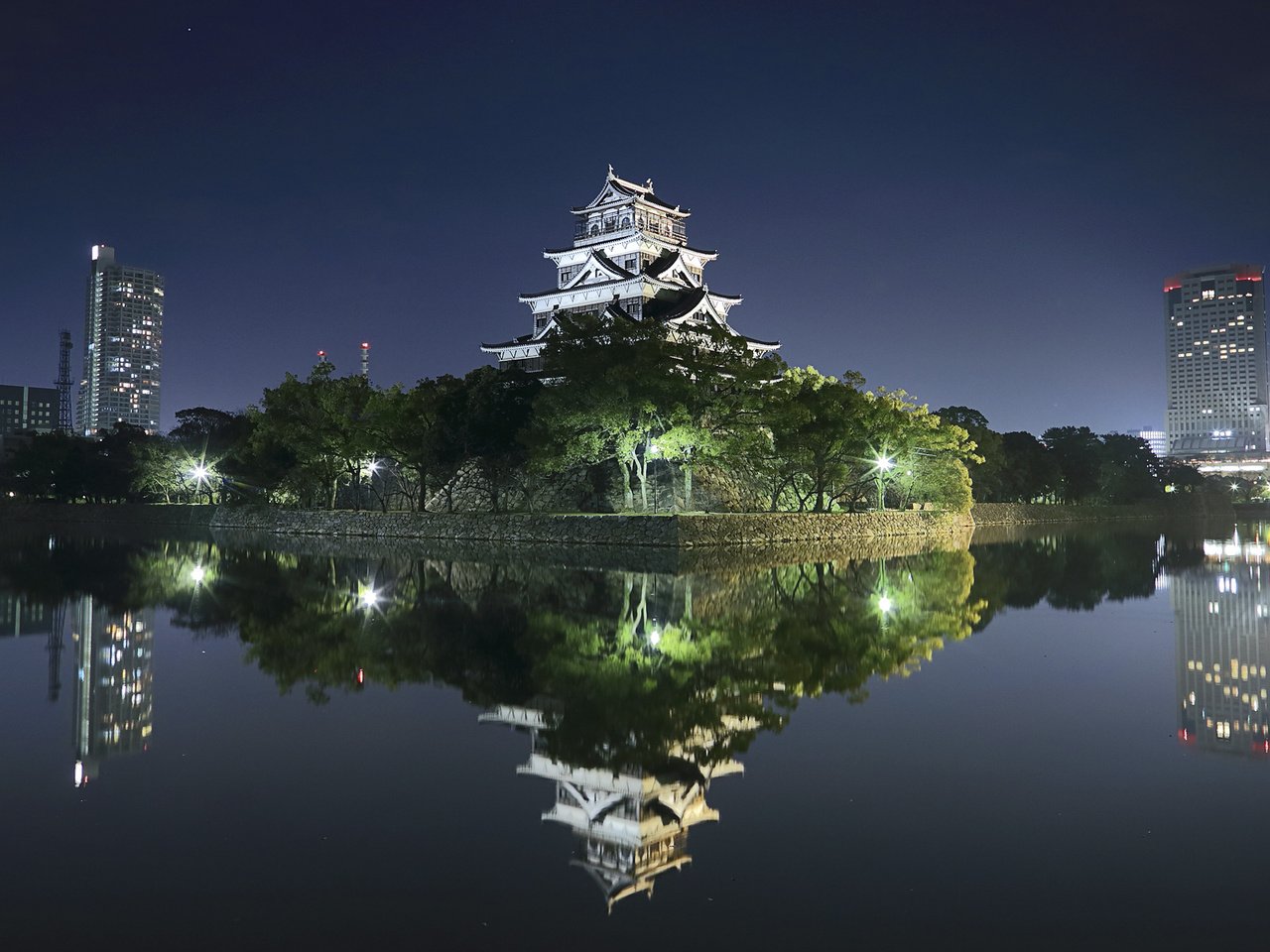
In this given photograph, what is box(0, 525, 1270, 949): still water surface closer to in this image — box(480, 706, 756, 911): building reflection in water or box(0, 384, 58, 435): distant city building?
box(480, 706, 756, 911): building reflection in water

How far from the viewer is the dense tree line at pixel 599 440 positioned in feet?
131

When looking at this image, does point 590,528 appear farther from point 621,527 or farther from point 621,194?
point 621,194

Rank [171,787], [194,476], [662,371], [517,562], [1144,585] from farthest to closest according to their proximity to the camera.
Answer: [194,476] < [662,371] < [517,562] < [1144,585] < [171,787]

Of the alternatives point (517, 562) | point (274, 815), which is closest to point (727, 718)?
point (274, 815)

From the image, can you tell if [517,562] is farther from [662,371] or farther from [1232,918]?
[1232,918]

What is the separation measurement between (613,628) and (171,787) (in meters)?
8.64

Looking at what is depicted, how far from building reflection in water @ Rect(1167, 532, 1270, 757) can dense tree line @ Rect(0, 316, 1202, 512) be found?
65.1 feet

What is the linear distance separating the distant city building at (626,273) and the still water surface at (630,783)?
142 ft

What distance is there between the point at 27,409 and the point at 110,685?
181 meters

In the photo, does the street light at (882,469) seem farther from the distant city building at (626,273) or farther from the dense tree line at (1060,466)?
the dense tree line at (1060,466)

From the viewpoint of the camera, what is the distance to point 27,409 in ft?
536

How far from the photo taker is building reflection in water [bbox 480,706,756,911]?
19.3 ft

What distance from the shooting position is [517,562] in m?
30.2

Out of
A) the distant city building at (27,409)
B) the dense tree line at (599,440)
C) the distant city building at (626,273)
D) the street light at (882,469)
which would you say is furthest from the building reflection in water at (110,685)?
the distant city building at (27,409)
